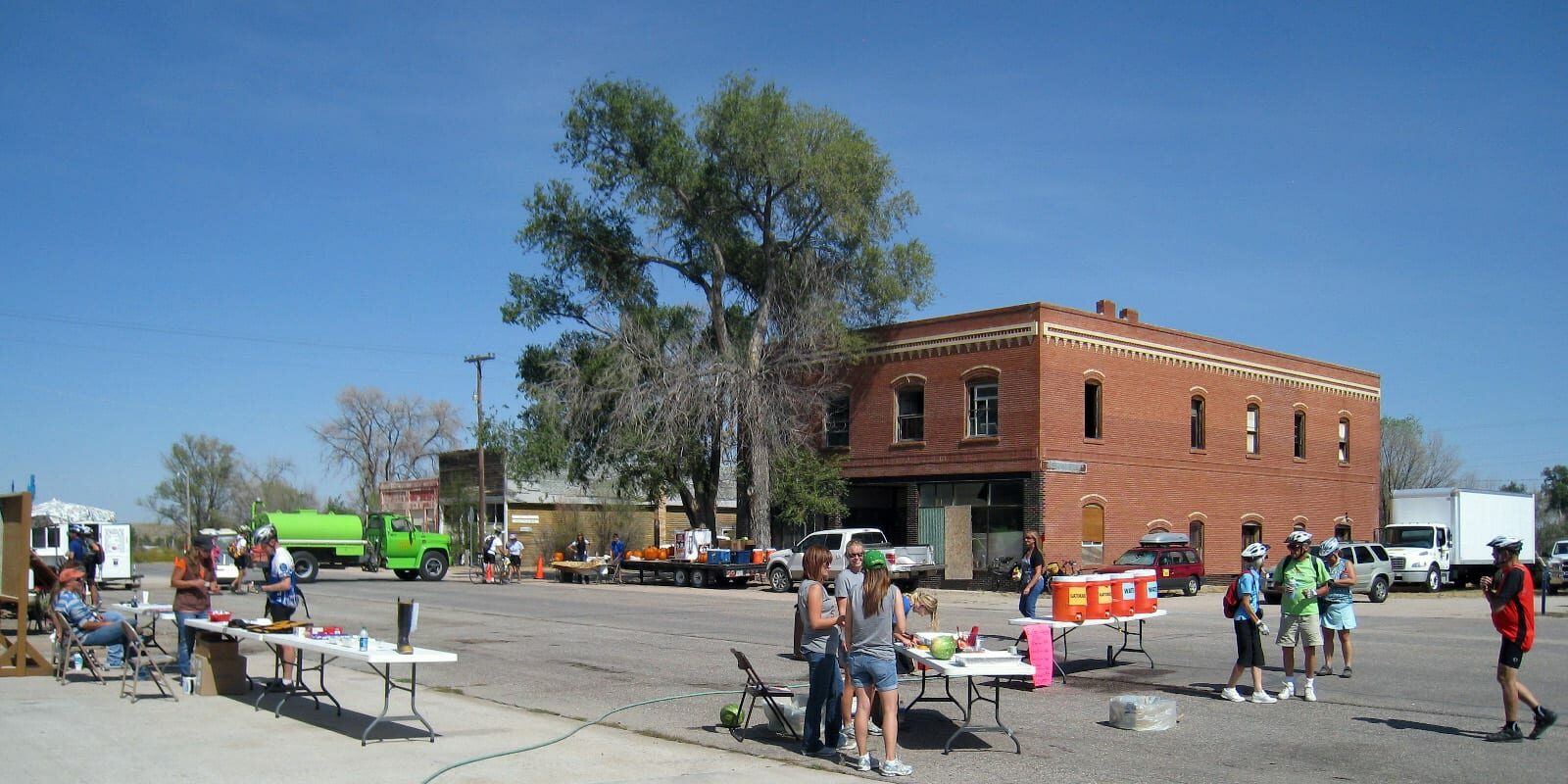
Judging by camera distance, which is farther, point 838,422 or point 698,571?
point 838,422

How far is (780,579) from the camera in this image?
120 ft

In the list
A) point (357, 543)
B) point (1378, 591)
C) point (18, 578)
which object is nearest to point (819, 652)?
point (18, 578)

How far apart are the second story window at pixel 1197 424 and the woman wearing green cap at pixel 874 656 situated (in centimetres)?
3447

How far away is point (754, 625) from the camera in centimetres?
2280

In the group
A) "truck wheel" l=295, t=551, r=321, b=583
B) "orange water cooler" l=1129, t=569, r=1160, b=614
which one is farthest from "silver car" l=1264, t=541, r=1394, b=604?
"truck wheel" l=295, t=551, r=321, b=583

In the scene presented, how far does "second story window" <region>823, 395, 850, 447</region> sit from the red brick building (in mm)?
74

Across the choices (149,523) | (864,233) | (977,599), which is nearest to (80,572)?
(977,599)

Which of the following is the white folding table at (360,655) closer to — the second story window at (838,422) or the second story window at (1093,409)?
the second story window at (1093,409)

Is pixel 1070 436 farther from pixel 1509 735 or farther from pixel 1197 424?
pixel 1509 735

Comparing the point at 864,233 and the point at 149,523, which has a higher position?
the point at 864,233

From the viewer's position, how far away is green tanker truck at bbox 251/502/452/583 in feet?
130

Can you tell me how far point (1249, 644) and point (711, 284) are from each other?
1229 inches

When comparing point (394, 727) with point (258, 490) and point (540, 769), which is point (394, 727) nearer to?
point (540, 769)

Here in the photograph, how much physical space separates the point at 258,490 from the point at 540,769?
325ft
